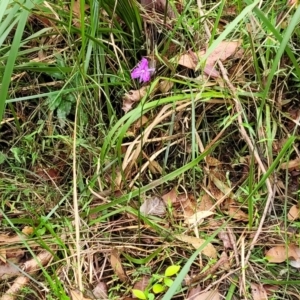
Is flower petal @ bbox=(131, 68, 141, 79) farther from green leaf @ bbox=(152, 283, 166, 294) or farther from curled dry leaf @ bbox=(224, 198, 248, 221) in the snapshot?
green leaf @ bbox=(152, 283, 166, 294)

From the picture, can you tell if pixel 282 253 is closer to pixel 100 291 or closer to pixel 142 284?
pixel 142 284

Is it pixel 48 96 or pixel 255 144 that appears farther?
pixel 48 96

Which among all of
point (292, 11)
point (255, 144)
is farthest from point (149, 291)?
point (292, 11)

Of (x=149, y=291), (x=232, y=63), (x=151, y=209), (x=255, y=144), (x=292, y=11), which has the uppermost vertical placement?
(x=292, y=11)

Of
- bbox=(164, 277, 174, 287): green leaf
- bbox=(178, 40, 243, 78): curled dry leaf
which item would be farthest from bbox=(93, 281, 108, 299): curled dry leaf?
bbox=(178, 40, 243, 78): curled dry leaf

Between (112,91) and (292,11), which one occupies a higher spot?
(292,11)

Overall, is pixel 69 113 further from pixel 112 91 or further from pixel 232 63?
pixel 232 63
